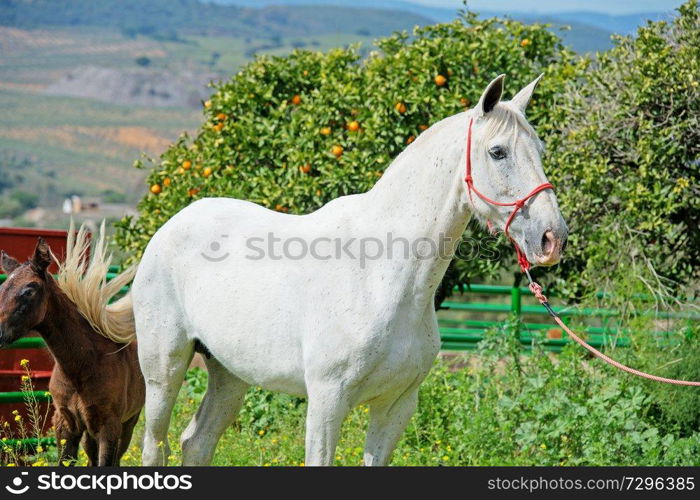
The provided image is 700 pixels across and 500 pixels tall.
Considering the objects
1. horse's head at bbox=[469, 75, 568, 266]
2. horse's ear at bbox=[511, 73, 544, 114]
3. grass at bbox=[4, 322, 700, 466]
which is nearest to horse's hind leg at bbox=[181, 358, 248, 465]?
grass at bbox=[4, 322, 700, 466]

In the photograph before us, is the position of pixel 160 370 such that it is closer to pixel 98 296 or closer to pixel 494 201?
pixel 98 296

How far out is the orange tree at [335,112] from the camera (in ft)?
22.3

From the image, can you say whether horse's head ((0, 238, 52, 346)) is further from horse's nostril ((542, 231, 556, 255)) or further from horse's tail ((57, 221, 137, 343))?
horse's nostril ((542, 231, 556, 255))

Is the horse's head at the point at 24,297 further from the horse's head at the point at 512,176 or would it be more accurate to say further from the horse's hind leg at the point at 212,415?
the horse's head at the point at 512,176

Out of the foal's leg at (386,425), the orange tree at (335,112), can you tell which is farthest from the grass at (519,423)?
the foal's leg at (386,425)

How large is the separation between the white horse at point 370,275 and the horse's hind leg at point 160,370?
207 millimetres

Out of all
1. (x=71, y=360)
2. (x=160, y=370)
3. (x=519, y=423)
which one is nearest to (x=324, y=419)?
(x=160, y=370)

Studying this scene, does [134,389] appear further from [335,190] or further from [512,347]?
[512,347]

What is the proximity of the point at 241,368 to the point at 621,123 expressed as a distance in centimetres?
342

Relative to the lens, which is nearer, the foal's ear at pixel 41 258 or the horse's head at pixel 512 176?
the horse's head at pixel 512 176

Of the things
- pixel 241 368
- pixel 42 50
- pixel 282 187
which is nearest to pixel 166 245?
pixel 241 368

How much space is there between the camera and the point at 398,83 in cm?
687

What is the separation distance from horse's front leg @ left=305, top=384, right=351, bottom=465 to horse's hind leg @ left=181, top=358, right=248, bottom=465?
1.08 metres

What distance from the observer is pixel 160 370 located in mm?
4691
